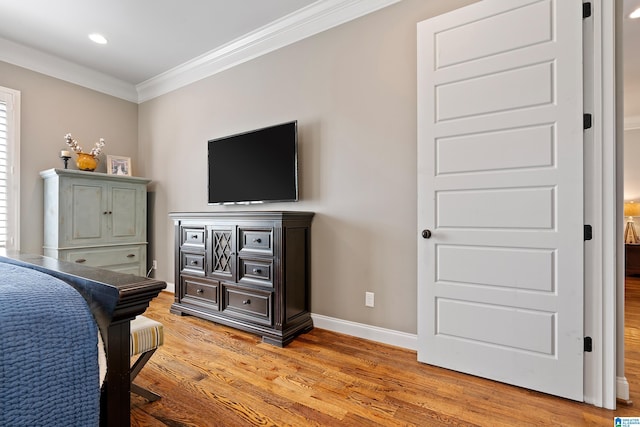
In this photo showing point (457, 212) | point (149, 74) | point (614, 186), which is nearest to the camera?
point (614, 186)

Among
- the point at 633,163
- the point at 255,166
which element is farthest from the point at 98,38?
the point at 633,163

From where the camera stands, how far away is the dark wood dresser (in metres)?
2.38

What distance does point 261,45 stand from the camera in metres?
3.01

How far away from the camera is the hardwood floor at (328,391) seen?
4.84 feet

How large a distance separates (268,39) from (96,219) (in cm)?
271

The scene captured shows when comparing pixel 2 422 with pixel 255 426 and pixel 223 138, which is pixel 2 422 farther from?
pixel 223 138

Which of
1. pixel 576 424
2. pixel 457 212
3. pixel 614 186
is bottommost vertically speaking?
pixel 576 424

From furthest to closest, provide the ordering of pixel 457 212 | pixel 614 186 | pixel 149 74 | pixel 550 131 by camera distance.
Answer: pixel 149 74, pixel 457 212, pixel 550 131, pixel 614 186

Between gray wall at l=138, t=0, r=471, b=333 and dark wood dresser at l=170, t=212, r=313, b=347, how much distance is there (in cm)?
23

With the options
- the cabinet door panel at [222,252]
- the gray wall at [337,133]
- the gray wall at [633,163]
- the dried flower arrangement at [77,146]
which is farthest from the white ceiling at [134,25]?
the gray wall at [633,163]

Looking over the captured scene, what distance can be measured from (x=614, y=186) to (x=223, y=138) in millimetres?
3034

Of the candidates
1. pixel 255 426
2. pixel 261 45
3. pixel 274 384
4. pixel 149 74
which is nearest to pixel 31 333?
pixel 255 426

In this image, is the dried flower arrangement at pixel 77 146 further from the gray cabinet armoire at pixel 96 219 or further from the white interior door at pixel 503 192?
the white interior door at pixel 503 192

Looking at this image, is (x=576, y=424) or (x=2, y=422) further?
(x=576, y=424)
